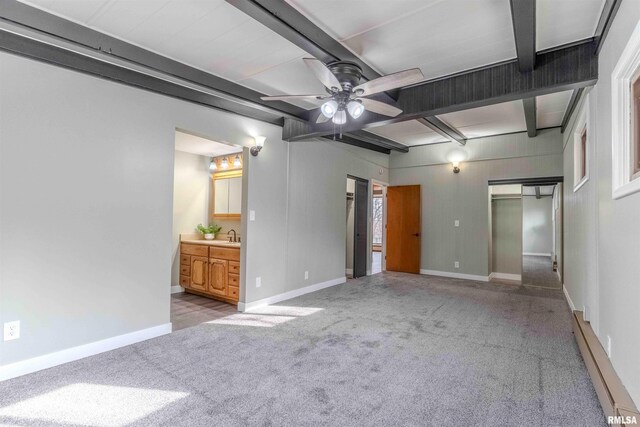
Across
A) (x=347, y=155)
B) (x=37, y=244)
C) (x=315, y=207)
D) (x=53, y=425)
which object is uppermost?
(x=347, y=155)

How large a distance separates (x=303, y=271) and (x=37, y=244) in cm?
326

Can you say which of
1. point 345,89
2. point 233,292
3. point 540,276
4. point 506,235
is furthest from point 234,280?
point 540,276

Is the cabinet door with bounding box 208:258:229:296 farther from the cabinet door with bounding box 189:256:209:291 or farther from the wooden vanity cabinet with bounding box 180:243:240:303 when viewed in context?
the cabinet door with bounding box 189:256:209:291

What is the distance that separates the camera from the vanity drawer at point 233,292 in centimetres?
429

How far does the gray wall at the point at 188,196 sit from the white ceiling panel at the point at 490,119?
4.03m

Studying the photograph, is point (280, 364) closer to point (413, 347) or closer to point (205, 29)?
point (413, 347)

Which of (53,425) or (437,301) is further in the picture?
(437,301)

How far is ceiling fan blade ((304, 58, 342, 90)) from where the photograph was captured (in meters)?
2.30

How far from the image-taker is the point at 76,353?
8.69ft

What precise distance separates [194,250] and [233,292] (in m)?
1.13

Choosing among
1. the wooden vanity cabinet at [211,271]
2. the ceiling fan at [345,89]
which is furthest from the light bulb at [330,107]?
the wooden vanity cabinet at [211,271]

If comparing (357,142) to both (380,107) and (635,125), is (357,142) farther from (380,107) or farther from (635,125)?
(635,125)

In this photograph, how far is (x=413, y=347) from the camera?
2.96m

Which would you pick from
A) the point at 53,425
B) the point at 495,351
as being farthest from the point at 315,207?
the point at 53,425
